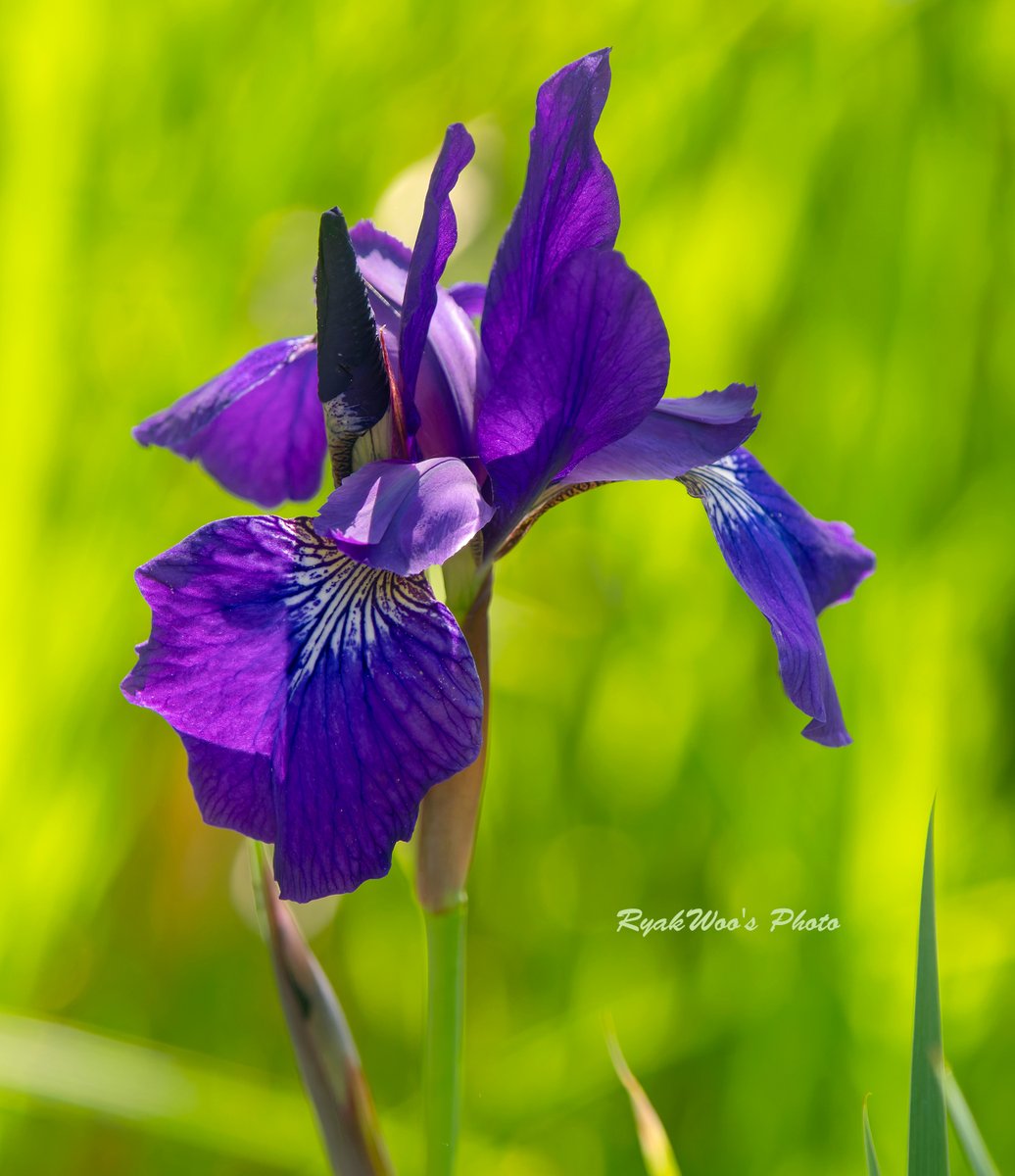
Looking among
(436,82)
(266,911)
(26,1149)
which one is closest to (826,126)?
(436,82)

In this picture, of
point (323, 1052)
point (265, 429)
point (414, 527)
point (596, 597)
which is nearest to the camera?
point (414, 527)

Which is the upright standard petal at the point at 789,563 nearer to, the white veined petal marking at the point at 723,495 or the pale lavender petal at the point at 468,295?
the white veined petal marking at the point at 723,495

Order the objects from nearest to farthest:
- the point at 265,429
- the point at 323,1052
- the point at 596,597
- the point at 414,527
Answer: the point at 414,527 < the point at 323,1052 < the point at 265,429 < the point at 596,597

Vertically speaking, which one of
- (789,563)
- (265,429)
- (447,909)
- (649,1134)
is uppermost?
(265,429)

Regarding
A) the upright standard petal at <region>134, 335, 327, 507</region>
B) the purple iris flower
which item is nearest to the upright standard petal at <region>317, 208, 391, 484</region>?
the purple iris flower

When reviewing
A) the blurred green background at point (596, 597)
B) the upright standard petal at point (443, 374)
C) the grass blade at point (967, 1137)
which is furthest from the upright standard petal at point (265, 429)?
the grass blade at point (967, 1137)

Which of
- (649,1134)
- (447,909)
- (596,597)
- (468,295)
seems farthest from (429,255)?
(596,597)

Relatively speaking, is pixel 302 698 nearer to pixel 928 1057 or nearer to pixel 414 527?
pixel 414 527
